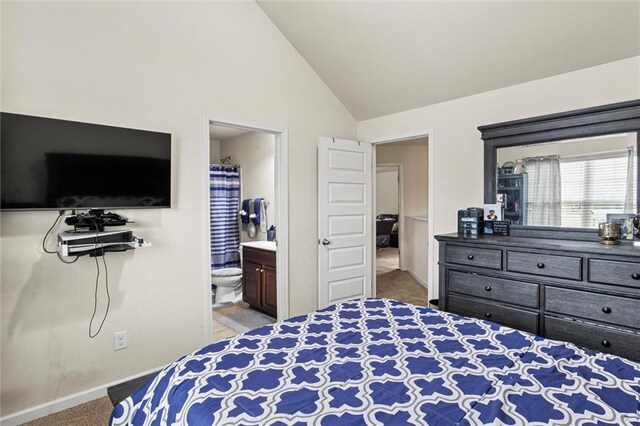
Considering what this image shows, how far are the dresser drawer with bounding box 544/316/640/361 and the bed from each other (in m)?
0.84

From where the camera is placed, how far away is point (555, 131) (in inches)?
108

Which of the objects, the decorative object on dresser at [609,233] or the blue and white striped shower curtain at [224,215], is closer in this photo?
the decorative object on dresser at [609,233]

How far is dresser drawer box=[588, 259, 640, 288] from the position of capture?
2006mm

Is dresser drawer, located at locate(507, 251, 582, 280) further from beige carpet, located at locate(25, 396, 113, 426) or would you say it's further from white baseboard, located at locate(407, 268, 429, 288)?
white baseboard, located at locate(407, 268, 429, 288)

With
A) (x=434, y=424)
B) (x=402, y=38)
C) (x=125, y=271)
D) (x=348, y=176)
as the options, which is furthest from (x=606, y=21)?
(x=125, y=271)

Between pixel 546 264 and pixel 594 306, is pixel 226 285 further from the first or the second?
pixel 594 306

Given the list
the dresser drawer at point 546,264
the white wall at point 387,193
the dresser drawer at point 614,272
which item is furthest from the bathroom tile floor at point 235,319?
the white wall at point 387,193

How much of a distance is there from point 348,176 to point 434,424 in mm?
3058

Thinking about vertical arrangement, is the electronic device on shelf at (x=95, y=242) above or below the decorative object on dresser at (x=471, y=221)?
below

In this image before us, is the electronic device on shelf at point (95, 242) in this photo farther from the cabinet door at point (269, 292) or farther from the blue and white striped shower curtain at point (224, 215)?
the blue and white striped shower curtain at point (224, 215)

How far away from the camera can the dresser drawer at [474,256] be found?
258 cm

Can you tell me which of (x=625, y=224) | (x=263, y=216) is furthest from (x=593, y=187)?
(x=263, y=216)

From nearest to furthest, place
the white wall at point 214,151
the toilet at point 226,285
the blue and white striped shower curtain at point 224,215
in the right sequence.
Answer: the toilet at point 226,285, the blue and white striped shower curtain at point 224,215, the white wall at point 214,151

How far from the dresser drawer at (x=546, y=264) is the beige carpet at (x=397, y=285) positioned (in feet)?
7.43
